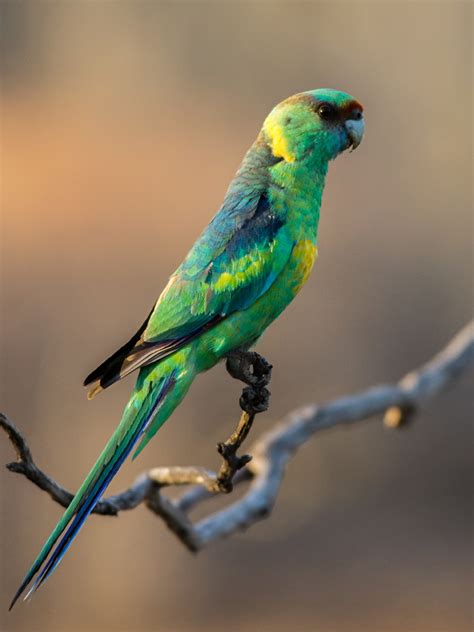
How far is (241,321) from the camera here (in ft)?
10.8

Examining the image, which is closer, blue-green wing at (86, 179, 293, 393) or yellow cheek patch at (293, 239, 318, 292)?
blue-green wing at (86, 179, 293, 393)

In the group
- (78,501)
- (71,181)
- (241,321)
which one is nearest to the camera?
(78,501)

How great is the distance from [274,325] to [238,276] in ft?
15.2

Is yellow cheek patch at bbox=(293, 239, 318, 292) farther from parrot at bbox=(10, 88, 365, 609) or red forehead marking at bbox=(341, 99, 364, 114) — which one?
red forehead marking at bbox=(341, 99, 364, 114)

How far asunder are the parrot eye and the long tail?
118 cm

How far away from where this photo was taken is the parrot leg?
2.95 m

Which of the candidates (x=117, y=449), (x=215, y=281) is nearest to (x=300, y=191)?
(x=215, y=281)

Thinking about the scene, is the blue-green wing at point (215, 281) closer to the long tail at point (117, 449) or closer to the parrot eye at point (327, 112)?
the long tail at point (117, 449)

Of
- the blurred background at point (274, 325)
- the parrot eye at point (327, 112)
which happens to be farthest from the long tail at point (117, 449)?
the blurred background at point (274, 325)

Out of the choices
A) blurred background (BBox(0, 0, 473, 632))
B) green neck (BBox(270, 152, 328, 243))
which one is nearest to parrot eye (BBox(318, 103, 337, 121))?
green neck (BBox(270, 152, 328, 243))

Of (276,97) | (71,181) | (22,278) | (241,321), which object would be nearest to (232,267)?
(241,321)

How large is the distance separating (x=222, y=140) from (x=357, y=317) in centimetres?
233

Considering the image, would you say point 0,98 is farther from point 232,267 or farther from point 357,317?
point 232,267

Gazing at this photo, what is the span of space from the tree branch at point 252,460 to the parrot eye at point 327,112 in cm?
103
